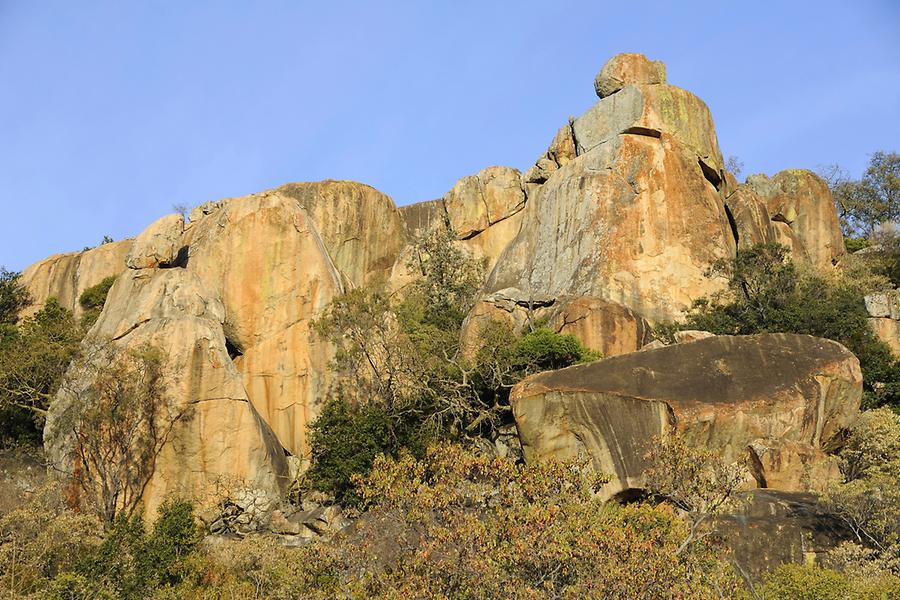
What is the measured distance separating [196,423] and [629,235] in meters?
19.3

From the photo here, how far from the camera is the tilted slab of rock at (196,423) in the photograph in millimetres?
32156

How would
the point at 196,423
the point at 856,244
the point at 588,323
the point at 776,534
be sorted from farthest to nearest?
the point at 856,244, the point at 588,323, the point at 196,423, the point at 776,534

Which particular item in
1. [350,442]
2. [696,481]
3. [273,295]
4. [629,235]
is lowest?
[696,481]

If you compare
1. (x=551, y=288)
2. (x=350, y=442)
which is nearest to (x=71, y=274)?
(x=551, y=288)

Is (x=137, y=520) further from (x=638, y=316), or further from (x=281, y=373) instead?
(x=638, y=316)

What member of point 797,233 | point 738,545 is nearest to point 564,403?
point 738,545

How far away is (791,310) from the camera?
37.3 meters

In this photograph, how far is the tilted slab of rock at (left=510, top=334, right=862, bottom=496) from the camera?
2741 centimetres

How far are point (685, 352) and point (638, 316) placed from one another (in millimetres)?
8304

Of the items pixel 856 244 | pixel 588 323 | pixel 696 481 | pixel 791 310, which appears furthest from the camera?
pixel 856 244

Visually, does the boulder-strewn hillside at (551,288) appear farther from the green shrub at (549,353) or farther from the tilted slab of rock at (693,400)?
the green shrub at (549,353)

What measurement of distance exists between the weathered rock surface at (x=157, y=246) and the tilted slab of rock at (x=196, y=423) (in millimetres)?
4450

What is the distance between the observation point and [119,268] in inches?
2090

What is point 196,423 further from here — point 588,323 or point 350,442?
point 588,323
